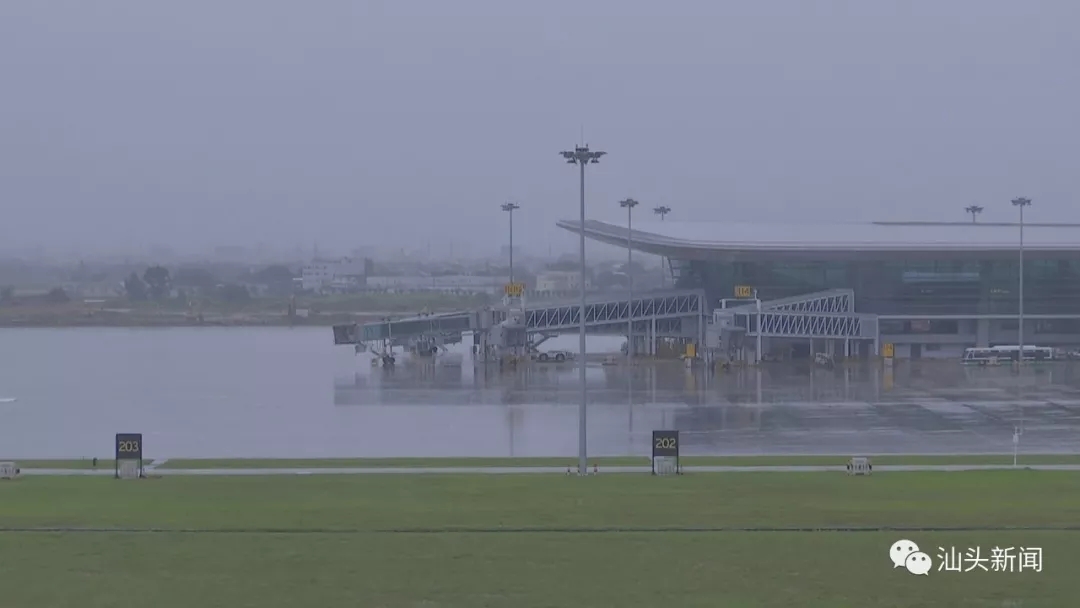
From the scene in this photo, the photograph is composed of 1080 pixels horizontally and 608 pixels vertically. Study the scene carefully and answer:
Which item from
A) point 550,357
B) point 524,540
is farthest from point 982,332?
point 524,540

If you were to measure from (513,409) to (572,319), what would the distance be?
3088 cm

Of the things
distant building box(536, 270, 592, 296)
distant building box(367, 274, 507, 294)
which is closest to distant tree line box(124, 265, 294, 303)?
distant building box(367, 274, 507, 294)

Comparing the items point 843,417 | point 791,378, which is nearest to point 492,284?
point 791,378

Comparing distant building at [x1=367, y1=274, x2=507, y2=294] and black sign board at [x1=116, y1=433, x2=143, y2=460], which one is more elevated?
distant building at [x1=367, y1=274, x2=507, y2=294]

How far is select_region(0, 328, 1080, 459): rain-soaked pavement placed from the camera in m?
37.5

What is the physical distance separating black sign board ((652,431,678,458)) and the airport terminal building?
2114 inches

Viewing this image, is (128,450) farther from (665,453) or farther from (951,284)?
(951,284)

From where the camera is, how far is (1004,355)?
76.6 meters

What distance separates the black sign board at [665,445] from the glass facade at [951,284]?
5752 cm

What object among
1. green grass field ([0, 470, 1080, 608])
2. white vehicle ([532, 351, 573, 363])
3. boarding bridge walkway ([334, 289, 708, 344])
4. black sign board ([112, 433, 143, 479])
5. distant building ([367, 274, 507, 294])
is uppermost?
distant building ([367, 274, 507, 294])

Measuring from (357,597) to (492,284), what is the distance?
167014mm

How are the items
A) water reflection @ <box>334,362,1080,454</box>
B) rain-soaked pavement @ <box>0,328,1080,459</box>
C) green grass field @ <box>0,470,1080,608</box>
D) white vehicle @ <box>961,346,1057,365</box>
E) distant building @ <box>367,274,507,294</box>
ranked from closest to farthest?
green grass field @ <box>0,470,1080,608</box>
rain-soaked pavement @ <box>0,328,1080,459</box>
water reflection @ <box>334,362,1080,454</box>
white vehicle @ <box>961,346,1057,365</box>
distant building @ <box>367,274,507,294</box>

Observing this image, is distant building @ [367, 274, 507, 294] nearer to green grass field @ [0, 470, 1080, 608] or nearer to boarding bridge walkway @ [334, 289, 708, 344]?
boarding bridge walkway @ [334, 289, 708, 344]

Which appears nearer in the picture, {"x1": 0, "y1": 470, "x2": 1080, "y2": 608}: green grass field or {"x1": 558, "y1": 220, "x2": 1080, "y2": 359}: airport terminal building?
{"x1": 0, "y1": 470, "x2": 1080, "y2": 608}: green grass field
